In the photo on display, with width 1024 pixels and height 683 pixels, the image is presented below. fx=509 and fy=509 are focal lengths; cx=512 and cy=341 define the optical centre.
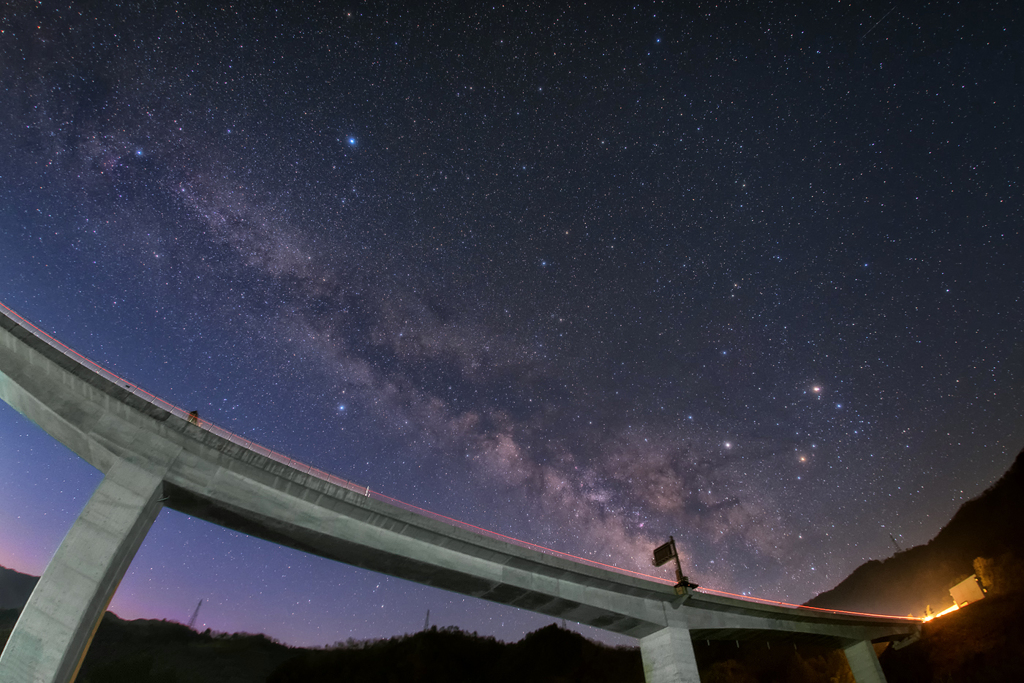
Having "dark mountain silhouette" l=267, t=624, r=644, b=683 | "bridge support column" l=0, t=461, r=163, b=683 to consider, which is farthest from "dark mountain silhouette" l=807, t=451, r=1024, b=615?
"bridge support column" l=0, t=461, r=163, b=683

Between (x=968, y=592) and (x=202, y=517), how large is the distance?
166 ft

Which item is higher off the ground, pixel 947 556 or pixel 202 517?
pixel 947 556

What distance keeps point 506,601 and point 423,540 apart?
14.7ft

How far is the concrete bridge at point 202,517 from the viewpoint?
1060 centimetres

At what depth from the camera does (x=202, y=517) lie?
14.2 m

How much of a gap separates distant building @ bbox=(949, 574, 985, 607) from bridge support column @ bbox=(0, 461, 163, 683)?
50.5 m

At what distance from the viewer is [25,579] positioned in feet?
252

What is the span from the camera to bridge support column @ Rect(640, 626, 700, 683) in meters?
18.8

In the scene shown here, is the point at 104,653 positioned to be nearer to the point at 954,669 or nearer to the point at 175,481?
the point at 175,481

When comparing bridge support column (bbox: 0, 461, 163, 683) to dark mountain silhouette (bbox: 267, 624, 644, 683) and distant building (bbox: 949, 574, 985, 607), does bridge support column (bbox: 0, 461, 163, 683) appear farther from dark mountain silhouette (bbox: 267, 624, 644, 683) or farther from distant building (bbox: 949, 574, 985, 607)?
dark mountain silhouette (bbox: 267, 624, 644, 683)

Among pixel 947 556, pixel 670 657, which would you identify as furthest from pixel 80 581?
pixel 947 556

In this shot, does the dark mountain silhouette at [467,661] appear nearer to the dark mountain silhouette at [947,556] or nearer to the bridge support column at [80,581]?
the dark mountain silhouette at [947,556]

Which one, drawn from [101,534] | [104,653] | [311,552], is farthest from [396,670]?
[101,534]

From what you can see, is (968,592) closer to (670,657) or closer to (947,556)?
(947,556)
